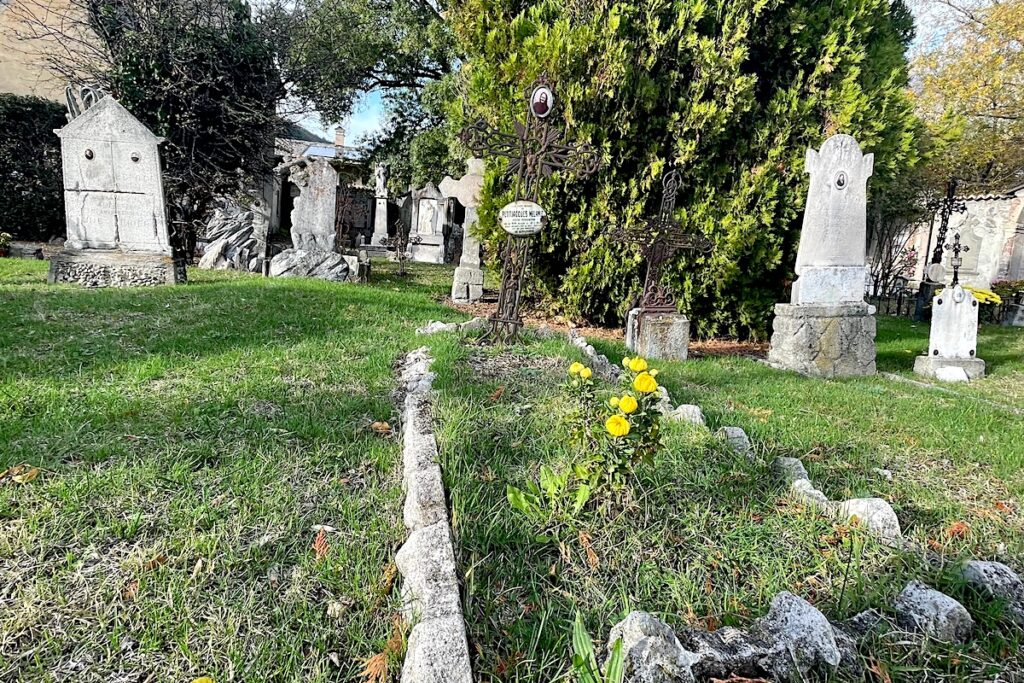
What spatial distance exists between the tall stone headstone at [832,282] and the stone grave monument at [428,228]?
1414 cm

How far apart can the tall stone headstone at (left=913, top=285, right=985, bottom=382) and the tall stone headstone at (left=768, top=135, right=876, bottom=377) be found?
95cm

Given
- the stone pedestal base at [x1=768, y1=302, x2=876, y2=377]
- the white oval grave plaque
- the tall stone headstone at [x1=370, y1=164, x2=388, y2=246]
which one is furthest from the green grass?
the tall stone headstone at [x1=370, y1=164, x2=388, y2=246]

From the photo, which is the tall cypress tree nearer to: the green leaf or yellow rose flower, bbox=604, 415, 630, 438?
yellow rose flower, bbox=604, 415, 630, 438

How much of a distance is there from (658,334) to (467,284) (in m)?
4.06

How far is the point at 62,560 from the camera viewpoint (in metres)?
1.77

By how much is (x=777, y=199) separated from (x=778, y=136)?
0.81 metres

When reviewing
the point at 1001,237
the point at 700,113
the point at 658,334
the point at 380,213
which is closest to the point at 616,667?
the point at 658,334

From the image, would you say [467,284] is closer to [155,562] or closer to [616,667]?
[155,562]

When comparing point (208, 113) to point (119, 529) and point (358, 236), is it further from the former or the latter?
point (119, 529)

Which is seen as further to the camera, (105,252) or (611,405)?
(105,252)

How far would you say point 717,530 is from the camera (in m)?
2.07

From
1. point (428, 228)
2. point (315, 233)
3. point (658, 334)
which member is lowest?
point (658, 334)

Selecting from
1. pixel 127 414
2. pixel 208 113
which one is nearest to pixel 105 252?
pixel 208 113

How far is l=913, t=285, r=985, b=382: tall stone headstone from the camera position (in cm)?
625
